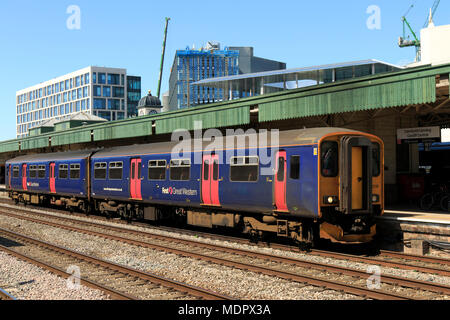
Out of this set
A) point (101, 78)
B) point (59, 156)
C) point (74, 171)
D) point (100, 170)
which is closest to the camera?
point (100, 170)

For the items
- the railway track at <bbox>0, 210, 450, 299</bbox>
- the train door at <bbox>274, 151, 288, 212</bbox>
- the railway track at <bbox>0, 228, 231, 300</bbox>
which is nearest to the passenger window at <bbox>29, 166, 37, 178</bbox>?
the railway track at <bbox>0, 210, 450, 299</bbox>

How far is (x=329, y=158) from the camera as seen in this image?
12.3 metres

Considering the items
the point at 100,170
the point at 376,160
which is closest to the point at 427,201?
the point at 376,160

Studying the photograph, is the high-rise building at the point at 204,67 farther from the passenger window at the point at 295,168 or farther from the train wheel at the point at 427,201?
the passenger window at the point at 295,168

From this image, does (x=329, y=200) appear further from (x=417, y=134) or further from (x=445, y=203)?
(x=417, y=134)

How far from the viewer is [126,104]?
129 m

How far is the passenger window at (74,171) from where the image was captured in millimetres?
23188

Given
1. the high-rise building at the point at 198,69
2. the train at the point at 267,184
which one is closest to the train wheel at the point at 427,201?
the train at the point at 267,184

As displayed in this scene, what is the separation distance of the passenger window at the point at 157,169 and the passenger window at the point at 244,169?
12.8 ft

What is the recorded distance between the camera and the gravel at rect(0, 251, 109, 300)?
9203mm

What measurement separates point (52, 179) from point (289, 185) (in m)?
17.7

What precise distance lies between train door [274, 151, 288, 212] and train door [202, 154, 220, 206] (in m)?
2.62

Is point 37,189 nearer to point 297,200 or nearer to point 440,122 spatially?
point 297,200
